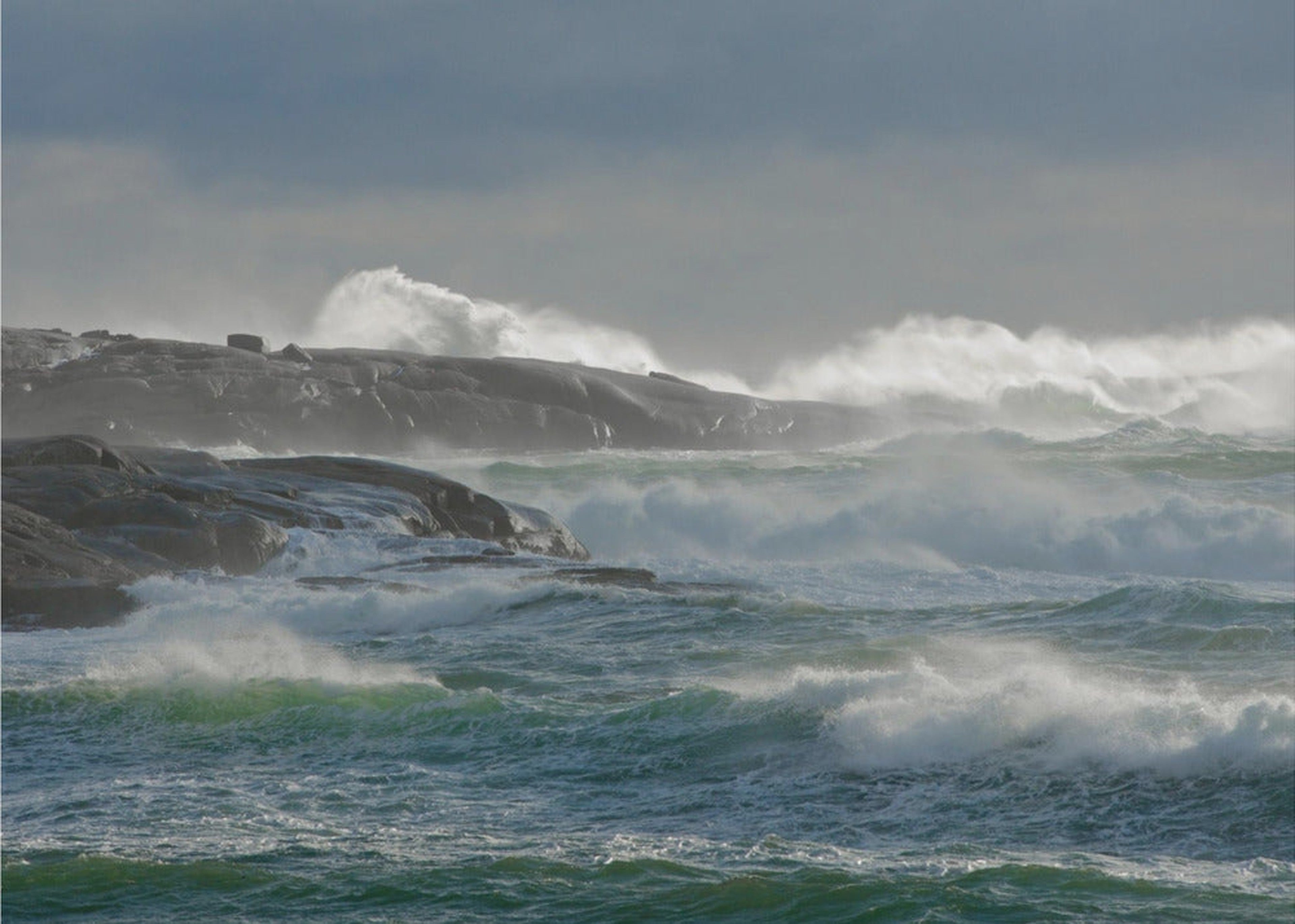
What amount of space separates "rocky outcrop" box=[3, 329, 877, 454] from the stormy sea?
71.9ft

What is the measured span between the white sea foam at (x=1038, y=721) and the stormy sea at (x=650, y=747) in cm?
3

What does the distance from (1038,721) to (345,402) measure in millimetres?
35741

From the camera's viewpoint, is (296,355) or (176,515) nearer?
(176,515)

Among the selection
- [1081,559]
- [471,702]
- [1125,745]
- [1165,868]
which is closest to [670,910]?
[1165,868]

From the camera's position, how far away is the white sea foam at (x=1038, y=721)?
407 inches

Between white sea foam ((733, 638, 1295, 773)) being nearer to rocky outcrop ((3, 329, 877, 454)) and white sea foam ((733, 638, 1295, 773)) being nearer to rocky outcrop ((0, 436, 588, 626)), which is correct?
rocky outcrop ((0, 436, 588, 626))

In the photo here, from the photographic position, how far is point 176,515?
21641 millimetres

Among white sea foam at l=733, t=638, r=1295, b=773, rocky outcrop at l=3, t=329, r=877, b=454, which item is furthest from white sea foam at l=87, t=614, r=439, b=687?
rocky outcrop at l=3, t=329, r=877, b=454

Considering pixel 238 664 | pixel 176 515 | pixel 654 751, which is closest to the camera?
pixel 654 751

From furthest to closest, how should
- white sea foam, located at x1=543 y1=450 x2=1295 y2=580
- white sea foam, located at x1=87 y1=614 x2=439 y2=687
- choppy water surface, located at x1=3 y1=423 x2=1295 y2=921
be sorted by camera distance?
white sea foam, located at x1=543 y1=450 x2=1295 y2=580 → white sea foam, located at x1=87 y1=614 x2=439 y2=687 → choppy water surface, located at x1=3 y1=423 x2=1295 y2=921

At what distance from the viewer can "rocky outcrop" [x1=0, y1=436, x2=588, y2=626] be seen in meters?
18.8

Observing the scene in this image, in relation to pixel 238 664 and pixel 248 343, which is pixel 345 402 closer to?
pixel 248 343

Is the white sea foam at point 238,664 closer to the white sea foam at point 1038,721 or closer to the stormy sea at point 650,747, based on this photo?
the stormy sea at point 650,747

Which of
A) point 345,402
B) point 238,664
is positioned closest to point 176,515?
point 238,664
